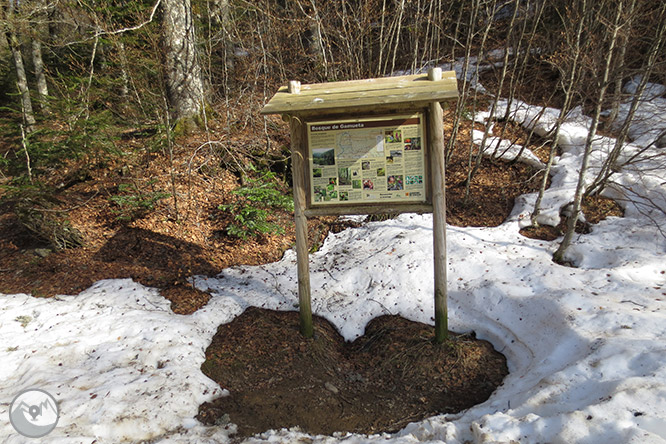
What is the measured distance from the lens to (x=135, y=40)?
26.8ft

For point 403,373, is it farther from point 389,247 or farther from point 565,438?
point 389,247

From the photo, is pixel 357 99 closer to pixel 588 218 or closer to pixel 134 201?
pixel 134 201

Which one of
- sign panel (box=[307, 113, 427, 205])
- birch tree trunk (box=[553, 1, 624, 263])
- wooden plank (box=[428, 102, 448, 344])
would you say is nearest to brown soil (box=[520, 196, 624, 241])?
birch tree trunk (box=[553, 1, 624, 263])

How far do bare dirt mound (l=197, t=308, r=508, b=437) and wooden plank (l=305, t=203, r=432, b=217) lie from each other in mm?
1474

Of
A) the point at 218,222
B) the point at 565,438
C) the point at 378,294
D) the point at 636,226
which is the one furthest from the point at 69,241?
the point at 636,226

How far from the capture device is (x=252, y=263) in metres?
6.12

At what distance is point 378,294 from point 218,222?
135 inches

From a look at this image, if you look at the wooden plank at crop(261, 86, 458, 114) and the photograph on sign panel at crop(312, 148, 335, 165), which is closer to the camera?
the wooden plank at crop(261, 86, 458, 114)

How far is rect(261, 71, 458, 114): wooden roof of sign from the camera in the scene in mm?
3260

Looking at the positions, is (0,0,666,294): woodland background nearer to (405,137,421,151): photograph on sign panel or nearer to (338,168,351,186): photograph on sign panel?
(338,168,351,186): photograph on sign panel

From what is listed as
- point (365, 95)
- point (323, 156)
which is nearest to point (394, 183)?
point (323, 156)

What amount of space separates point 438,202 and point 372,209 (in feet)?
2.18

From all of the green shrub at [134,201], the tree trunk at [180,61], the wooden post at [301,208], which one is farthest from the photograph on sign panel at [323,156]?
the tree trunk at [180,61]

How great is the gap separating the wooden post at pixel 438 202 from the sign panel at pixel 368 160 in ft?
0.36
